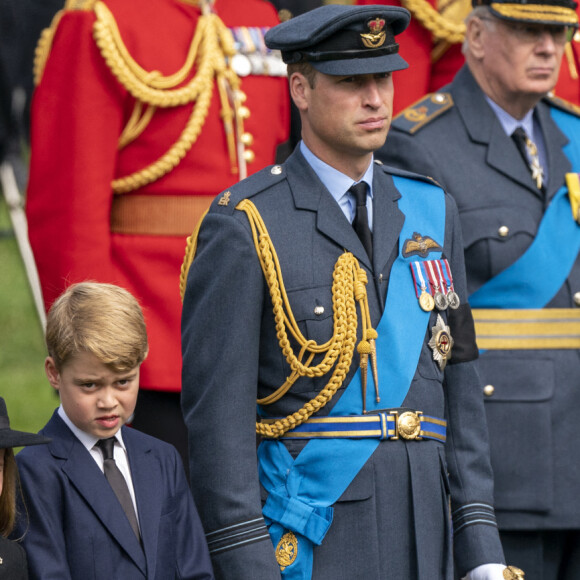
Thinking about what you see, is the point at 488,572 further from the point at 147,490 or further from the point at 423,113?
the point at 423,113

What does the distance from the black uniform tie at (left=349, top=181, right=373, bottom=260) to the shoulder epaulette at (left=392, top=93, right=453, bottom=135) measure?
1.00 meters

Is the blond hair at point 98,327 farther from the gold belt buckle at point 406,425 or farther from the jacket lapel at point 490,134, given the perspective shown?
the jacket lapel at point 490,134

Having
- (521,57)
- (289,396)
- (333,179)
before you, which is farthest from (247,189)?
(521,57)

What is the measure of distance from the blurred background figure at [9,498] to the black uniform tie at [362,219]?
983 millimetres

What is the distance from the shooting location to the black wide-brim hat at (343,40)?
3.82 metres

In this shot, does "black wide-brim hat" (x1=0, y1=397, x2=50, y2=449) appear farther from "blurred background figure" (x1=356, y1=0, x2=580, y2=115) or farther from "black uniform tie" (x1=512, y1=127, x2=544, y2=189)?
"blurred background figure" (x1=356, y1=0, x2=580, y2=115)

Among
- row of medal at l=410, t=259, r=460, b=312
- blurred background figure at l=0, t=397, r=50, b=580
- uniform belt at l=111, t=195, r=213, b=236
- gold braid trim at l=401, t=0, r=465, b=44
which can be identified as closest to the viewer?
blurred background figure at l=0, t=397, r=50, b=580

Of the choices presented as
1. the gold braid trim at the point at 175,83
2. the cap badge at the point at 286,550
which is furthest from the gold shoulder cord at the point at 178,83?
the cap badge at the point at 286,550

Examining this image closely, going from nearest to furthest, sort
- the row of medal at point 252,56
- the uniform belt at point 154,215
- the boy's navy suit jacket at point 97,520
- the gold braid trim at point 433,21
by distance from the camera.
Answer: the boy's navy suit jacket at point 97,520 → the uniform belt at point 154,215 → the row of medal at point 252,56 → the gold braid trim at point 433,21

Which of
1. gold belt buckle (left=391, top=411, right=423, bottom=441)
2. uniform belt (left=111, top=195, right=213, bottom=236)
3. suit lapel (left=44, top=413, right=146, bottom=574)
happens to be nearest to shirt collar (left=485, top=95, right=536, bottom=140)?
uniform belt (left=111, top=195, right=213, bottom=236)

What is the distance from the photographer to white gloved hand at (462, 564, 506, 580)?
153 inches

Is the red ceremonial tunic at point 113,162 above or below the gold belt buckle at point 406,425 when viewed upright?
above

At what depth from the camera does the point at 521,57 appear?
4.87m

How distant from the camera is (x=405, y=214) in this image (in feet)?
13.2
